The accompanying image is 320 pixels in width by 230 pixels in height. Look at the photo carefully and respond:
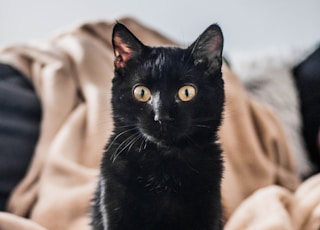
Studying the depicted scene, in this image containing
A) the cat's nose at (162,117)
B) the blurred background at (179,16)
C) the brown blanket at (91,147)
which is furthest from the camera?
the blurred background at (179,16)

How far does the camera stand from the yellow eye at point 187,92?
61 cm

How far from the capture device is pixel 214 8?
70.6 inches

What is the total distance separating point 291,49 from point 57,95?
0.86 metres

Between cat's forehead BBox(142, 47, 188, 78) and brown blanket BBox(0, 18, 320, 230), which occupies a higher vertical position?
cat's forehead BBox(142, 47, 188, 78)

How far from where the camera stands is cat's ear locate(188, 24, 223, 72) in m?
0.60

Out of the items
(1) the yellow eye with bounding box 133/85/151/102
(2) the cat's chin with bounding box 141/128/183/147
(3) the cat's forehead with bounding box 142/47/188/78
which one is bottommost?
(2) the cat's chin with bounding box 141/128/183/147

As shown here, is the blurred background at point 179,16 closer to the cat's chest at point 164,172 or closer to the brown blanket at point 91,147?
the brown blanket at point 91,147

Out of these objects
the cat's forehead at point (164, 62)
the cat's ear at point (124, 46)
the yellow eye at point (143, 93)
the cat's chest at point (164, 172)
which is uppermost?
the cat's ear at point (124, 46)

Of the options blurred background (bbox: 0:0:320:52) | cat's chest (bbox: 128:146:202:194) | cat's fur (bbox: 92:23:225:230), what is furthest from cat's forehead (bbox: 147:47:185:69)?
blurred background (bbox: 0:0:320:52)

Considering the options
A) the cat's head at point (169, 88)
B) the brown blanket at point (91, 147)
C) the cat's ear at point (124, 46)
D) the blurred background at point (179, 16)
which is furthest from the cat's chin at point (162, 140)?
the blurred background at point (179, 16)

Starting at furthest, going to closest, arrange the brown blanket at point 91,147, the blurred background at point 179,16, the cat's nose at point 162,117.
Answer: the blurred background at point 179,16 < the brown blanket at point 91,147 < the cat's nose at point 162,117

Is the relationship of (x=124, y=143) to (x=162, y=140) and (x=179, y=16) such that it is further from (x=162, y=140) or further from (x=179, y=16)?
(x=179, y=16)

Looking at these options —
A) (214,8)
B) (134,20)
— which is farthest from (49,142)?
(214,8)

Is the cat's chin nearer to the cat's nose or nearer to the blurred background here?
the cat's nose
